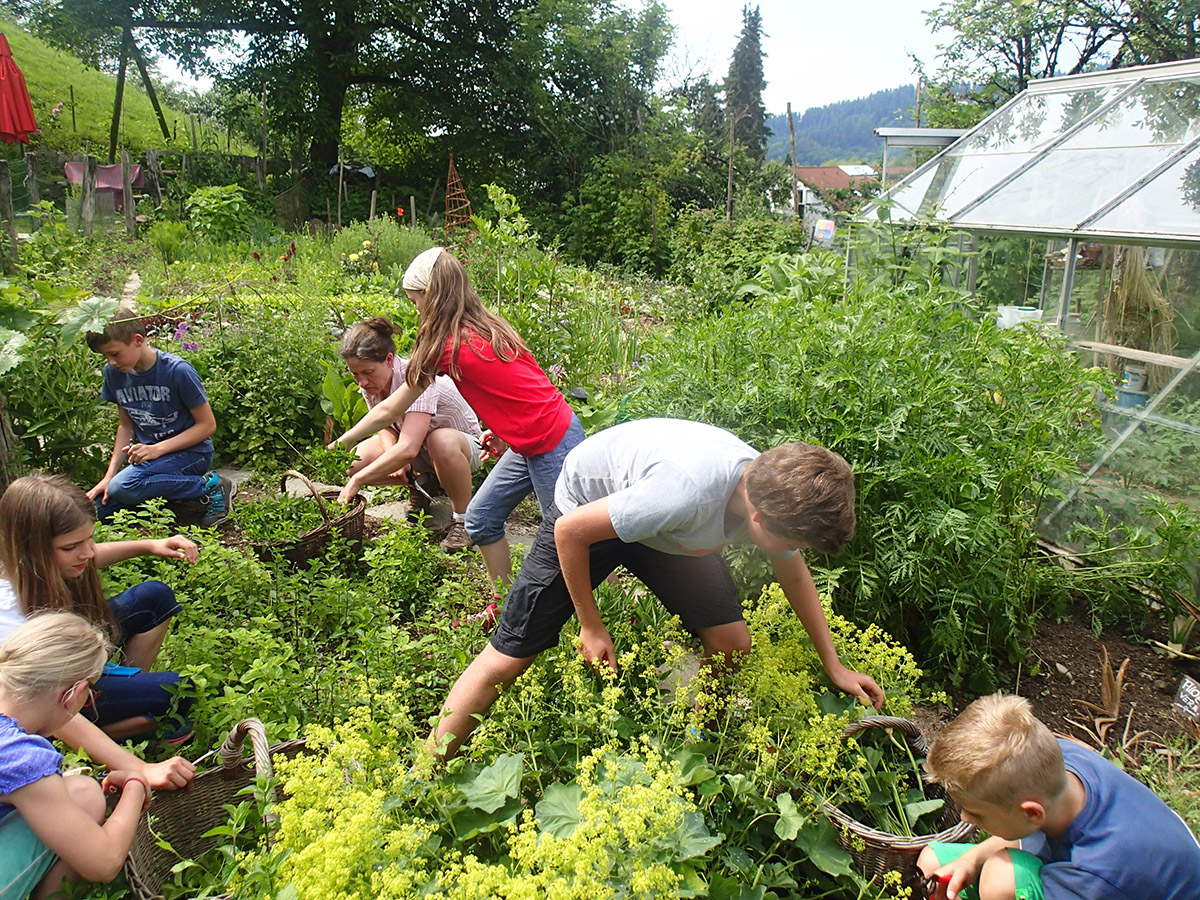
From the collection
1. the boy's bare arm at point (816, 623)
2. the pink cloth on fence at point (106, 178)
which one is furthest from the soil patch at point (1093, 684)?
the pink cloth on fence at point (106, 178)

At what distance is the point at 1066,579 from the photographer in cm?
359

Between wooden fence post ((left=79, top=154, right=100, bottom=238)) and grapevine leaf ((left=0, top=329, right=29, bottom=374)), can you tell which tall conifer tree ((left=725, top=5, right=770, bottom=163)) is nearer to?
wooden fence post ((left=79, top=154, right=100, bottom=238))

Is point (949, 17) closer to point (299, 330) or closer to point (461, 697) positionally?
point (299, 330)

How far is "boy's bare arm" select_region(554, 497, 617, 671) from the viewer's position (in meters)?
2.06

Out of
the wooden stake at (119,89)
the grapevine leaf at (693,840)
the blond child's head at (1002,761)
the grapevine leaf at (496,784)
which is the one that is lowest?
the grapevine leaf at (496,784)

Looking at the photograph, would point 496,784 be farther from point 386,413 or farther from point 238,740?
point 386,413

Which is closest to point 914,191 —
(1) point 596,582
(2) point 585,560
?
(1) point 596,582

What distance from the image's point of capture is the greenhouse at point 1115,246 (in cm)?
414

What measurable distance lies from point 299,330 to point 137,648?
344 cm

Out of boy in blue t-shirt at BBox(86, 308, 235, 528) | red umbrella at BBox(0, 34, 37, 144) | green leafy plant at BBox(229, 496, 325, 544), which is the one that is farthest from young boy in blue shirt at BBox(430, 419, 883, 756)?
red umbrella at BBox(0, 34, 37, 144)

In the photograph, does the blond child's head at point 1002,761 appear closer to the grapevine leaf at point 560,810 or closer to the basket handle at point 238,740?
the grapevine leaf at point 560,810

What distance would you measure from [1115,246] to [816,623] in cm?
379

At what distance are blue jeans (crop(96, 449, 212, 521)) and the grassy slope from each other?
16.1 meters

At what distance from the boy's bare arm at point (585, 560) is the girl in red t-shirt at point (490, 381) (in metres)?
1.02
